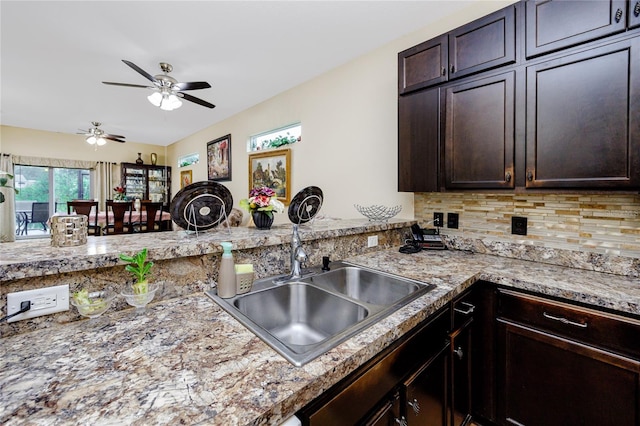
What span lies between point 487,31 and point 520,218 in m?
1.16

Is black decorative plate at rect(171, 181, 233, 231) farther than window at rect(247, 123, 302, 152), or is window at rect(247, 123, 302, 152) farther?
window at rect(247, 123, 302, 152)

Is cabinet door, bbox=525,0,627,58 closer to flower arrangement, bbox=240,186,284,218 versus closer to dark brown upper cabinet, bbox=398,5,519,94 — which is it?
dark brown upper cabinet, bbox=398,5,519,94

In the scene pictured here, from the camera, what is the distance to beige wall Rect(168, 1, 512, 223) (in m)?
2.56

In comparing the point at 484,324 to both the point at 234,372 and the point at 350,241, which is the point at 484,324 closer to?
the point at 350,241

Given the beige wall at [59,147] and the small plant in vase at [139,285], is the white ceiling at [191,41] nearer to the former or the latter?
the small plant in vase at [139,285]

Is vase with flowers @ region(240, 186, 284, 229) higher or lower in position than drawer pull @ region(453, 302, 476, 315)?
higher

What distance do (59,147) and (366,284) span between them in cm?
766

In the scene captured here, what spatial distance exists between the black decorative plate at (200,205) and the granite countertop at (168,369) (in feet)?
1.15

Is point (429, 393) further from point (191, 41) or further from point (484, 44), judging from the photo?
point (191, 41)

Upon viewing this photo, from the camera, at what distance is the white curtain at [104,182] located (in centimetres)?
657

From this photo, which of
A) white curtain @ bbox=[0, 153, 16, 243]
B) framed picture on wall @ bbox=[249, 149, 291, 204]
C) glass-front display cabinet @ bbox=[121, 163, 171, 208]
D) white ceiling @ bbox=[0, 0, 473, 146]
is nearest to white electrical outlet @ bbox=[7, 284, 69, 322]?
white ceiling @ bbox=[0, 0, 473, 146]

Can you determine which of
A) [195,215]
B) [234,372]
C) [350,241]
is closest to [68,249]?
[195,215]

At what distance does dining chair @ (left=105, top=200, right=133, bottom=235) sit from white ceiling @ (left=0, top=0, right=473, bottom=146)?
1.54 metres

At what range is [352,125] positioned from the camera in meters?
2.93
